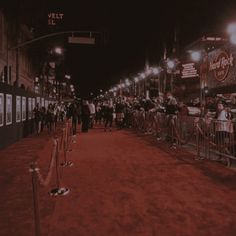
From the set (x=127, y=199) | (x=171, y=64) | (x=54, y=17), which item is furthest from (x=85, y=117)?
(x=54, y=17)

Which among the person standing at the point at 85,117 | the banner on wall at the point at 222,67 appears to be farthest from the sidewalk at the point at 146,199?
the person standing at the point at 85,117

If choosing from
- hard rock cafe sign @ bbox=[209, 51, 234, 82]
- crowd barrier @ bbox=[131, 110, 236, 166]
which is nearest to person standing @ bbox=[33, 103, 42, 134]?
crowd barrier @ bbox=[131, 110, 236, 166]

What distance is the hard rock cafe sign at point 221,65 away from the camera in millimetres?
19375

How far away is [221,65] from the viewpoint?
20.4 metres

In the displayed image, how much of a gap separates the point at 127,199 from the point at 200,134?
6.31 m

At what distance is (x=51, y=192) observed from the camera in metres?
8.88

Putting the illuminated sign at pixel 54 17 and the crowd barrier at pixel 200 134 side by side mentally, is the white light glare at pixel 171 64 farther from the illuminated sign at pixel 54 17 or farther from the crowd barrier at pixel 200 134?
the illuminated sign at pixel 54 17

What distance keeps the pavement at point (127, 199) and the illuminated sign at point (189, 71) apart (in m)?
11.9

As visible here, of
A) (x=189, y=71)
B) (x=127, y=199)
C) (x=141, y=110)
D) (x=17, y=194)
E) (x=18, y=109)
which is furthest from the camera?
(x=141, y=110)

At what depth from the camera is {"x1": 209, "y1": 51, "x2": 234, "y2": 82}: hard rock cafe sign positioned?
1938 centimetres

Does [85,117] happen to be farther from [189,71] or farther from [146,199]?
[146,199]

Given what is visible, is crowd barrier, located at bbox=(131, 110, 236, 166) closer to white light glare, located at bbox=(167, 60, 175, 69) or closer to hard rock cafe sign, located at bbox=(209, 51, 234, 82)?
hard rock cafe sign, located at bbox=(209, 51, 234, 82)

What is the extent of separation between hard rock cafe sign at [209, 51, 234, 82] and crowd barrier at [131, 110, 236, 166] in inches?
144

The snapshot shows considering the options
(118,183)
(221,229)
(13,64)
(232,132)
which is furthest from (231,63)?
(13,64)
